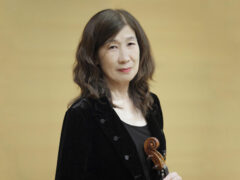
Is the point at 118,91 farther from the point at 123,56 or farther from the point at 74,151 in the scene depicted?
the point at 74,151

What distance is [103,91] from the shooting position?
5.74ft

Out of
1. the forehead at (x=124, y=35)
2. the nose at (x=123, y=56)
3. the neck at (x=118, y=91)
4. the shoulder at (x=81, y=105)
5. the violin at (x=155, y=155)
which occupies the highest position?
the forehead at (x=124, y=35)

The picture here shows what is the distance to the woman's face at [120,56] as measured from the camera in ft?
5.66

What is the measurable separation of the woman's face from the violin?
1.03 feet

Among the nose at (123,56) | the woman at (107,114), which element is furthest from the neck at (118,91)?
the nose at (123,56)

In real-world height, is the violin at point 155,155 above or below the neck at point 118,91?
below

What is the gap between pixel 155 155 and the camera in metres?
1.67

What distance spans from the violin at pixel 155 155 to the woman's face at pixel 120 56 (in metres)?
0.31

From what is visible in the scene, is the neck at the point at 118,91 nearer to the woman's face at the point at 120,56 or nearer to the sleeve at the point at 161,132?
the woman's face at the point at 120,56

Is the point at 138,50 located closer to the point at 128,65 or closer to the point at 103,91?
the point at 128,65

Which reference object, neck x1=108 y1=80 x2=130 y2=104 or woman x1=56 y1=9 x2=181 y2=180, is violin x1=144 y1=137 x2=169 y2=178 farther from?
neck x1=108 y1=80 x2=130 y2=104

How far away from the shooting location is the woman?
1.63 meters

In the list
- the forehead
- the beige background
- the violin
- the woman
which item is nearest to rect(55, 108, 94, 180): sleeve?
the woman

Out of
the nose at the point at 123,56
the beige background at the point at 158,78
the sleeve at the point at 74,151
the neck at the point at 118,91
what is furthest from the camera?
the beige background at the point at 158,78
